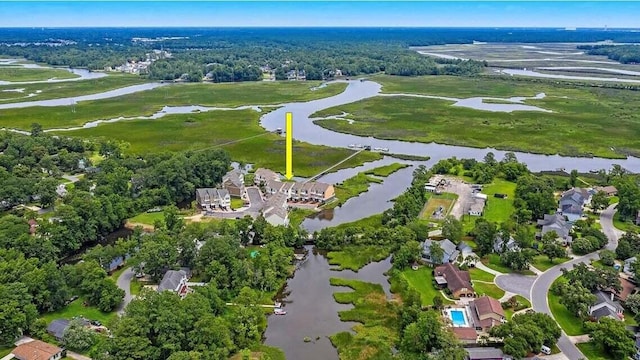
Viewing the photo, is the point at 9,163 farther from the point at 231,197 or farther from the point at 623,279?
the point at 623,279

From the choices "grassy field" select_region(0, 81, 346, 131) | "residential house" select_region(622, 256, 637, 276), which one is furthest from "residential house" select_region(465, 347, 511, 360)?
"grassy field" select_region(0, 81, 346, 131)

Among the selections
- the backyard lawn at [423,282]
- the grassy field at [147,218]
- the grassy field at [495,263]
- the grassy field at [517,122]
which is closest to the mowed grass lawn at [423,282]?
the backyard lawn at [423,282]

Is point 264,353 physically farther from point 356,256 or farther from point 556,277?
point 556,277

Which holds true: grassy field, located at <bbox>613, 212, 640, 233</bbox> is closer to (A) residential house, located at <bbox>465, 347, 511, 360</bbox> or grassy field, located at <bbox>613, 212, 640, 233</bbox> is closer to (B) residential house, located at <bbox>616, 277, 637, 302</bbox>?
(B) residential house, located at <bbox>616, 277, 637, 302</bbox>

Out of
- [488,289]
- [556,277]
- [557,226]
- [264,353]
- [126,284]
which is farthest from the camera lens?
[557,226]

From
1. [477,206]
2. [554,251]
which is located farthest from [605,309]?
[477,206]

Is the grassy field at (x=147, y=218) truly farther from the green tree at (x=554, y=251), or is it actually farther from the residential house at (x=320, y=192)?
the green tree at (x=554, y=251)
